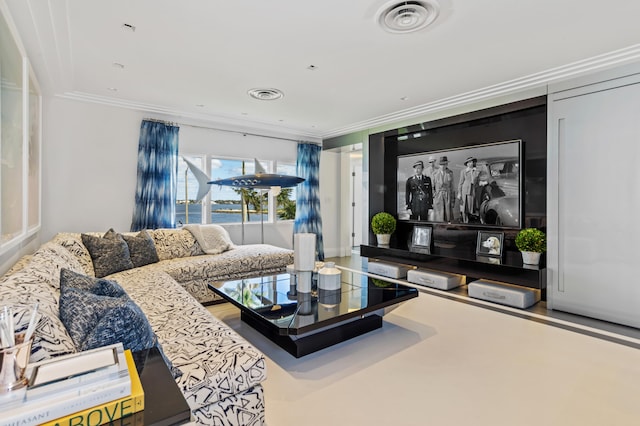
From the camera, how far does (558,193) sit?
3709mm

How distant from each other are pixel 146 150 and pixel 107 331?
422 centimetres

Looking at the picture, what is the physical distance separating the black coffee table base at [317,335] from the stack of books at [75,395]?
1487mm

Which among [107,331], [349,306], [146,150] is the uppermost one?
[146,150]

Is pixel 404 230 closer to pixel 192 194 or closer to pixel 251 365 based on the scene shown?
pixel 192 194

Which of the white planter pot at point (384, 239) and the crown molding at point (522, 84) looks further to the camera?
the white planter pot at point (384, 239)

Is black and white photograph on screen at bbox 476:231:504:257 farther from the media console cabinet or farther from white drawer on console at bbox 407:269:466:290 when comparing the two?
white drawer on console at bbox 407:269:466:290

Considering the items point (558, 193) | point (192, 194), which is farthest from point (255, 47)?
point (558, 193)

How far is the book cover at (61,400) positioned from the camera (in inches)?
31.3

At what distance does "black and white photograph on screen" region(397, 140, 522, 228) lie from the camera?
4367 mm

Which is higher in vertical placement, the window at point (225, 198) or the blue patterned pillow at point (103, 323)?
the window at point (225, 198)

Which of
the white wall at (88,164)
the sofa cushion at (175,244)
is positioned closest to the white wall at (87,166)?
the white wall at (88,164)

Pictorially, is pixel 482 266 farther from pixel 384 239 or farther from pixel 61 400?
pixel 61 400

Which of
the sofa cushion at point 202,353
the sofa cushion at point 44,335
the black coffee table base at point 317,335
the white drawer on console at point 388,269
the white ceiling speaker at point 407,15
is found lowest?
the black coffee table base at point 317,335

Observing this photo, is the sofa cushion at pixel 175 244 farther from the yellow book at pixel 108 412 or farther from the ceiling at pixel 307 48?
the yellow book at pixel 108 412
